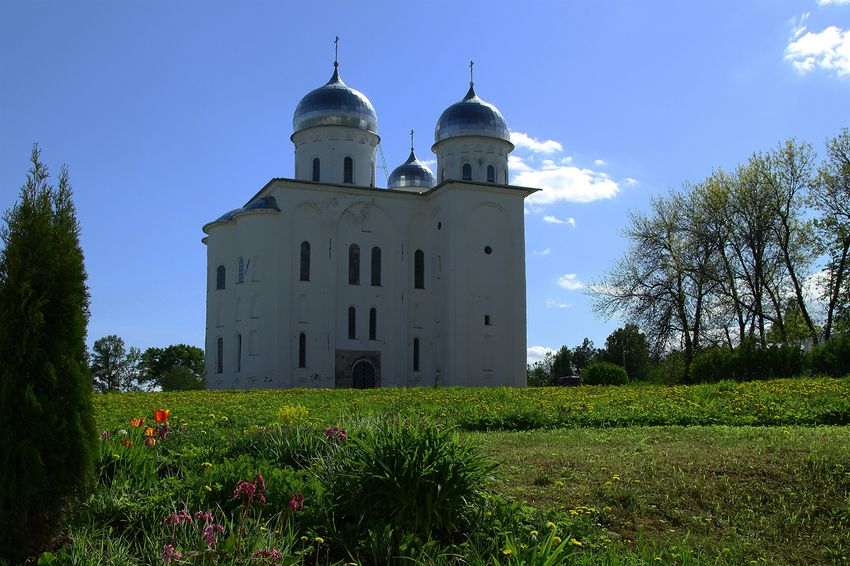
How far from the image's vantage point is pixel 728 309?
1094 inches

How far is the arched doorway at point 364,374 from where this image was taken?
28.6 metres

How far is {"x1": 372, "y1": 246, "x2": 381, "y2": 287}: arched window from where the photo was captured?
29.8 metres

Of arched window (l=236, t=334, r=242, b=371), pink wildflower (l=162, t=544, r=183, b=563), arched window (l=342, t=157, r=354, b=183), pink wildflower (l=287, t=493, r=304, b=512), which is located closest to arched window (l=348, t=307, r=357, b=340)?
arched window (l=236, t=334, r=242, b=371)

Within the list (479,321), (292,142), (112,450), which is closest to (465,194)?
(479,321)

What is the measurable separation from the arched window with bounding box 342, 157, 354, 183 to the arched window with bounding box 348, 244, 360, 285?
317cm

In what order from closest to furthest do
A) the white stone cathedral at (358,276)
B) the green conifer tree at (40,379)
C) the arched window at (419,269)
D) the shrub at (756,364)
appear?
the green conifer tree at (40,379) → the shrub at (756,364) → the white stone cathedral at (358,276) → the arched window at (419,269)

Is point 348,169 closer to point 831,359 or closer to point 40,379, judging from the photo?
point 831,359

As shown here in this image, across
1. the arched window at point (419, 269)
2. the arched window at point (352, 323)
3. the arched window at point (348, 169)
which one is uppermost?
the arched window at point (348, 169)

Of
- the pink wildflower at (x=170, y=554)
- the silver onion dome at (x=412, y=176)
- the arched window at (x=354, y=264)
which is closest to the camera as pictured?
the pink wildflower at (x=170, y=554)

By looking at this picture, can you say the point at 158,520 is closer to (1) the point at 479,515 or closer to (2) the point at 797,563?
(1) the point at 479,515

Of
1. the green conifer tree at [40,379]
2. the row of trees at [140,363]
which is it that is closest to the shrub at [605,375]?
the green conifer tree at [40,379]

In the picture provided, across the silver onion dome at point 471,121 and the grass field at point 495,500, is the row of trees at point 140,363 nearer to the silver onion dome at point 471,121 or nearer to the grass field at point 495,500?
the silver onion dome at point 471,121

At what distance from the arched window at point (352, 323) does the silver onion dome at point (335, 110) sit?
26.2 ft

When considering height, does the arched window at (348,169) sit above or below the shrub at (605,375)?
above
